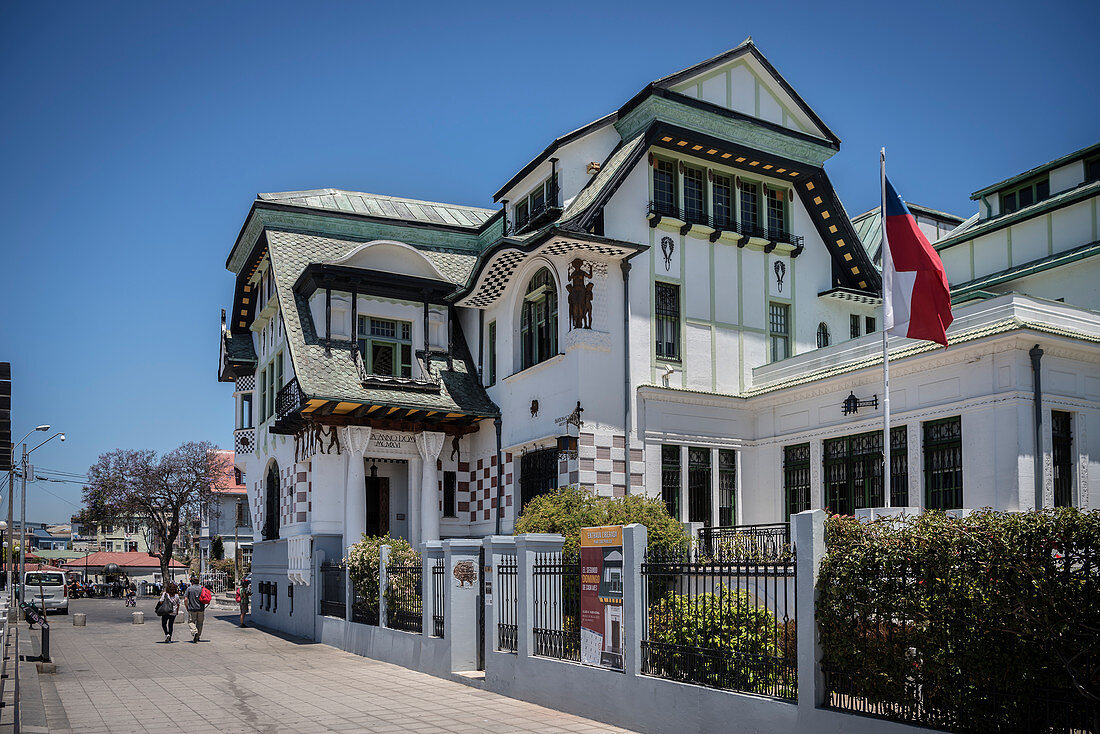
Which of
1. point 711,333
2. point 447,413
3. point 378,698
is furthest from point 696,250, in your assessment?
point 378,698

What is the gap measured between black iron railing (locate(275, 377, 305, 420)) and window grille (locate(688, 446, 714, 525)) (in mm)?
9538

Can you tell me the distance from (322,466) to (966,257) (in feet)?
61.4

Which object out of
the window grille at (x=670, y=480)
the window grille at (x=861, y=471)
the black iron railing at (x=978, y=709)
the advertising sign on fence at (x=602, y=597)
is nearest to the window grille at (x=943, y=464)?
the window grille at (x=861, y=471)

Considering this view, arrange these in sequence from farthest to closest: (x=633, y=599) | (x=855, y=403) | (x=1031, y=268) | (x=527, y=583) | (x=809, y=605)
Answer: (x=1031, y=268)
(x=855, y=403)
(x=527, y=583)
(x=633, y=599)
(x=809, y=605)

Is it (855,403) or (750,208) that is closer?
(855,403)

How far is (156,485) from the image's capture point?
66.4 meters

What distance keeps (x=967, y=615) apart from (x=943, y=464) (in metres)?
11.0

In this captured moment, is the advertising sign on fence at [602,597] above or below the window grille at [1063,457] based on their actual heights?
below

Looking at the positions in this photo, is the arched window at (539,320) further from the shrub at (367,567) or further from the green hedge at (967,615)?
the green hedge at (967,615)

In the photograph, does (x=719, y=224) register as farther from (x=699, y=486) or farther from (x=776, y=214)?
(x=699, y=486)

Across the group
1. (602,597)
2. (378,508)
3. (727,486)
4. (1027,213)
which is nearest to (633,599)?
(602,597)

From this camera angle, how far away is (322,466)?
2656 centimetres

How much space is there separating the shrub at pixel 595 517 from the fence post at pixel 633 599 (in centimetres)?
478

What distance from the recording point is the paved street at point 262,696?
13.2m
